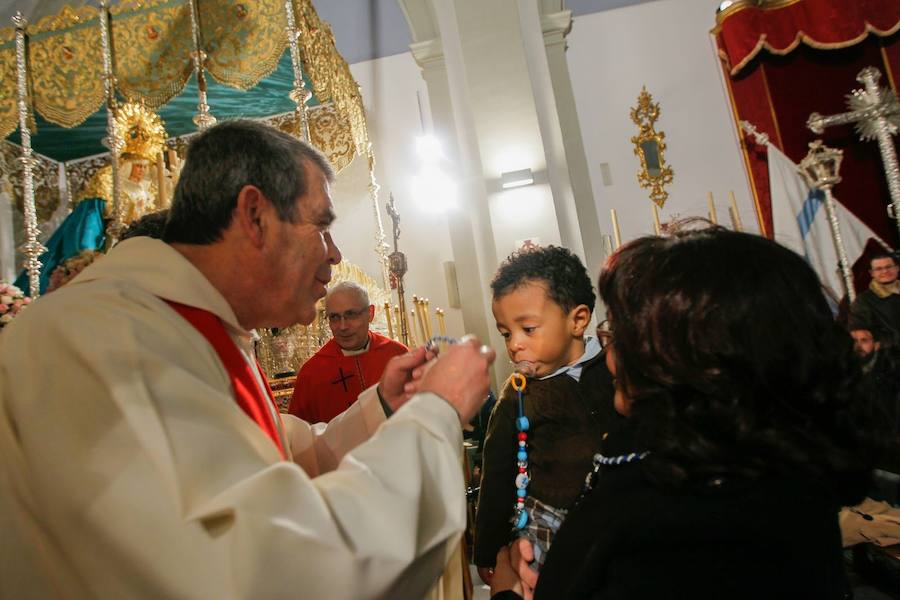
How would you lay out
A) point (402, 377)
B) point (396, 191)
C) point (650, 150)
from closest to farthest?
1. point (402, 377)
2. point (650, 150)
3. point (396, 191)

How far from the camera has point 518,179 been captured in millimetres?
5336

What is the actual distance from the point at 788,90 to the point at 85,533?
8322 mm

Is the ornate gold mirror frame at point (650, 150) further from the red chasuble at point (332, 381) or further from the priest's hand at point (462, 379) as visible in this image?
the priest's hand at point (462, 379)

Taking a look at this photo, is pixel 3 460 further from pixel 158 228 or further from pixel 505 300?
pixel 505 300

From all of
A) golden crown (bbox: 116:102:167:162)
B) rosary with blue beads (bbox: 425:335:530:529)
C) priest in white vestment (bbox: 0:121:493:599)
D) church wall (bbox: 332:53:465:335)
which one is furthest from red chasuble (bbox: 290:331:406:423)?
golden crown (bbox: 116:102:167:162)

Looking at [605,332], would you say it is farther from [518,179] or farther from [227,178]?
[518,179]

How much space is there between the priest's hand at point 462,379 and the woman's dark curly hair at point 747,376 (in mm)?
313

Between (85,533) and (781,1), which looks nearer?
(85,533)

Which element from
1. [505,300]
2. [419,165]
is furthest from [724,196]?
[505,300]

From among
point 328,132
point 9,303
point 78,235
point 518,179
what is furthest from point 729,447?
point 78,235

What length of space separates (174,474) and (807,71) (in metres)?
8.47

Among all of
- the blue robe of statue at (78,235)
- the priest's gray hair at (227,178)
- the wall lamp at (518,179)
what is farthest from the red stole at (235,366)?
the blue robe of statue at (78,235)

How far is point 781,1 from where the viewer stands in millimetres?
6934

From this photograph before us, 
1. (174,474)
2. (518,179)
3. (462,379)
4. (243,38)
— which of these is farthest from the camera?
(518,179)
